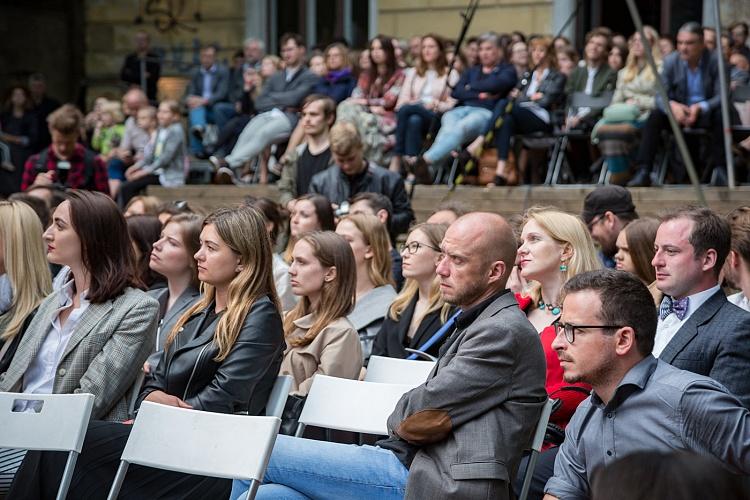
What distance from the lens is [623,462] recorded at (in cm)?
168

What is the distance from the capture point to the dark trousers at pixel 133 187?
38.0ft

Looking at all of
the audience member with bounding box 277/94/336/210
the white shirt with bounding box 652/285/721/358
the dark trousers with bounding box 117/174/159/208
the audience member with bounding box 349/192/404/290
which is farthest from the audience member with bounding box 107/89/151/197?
the white shirt with bounding box 652/285/721/358

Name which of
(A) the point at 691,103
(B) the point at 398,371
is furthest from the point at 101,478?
(A) the point at 691,103

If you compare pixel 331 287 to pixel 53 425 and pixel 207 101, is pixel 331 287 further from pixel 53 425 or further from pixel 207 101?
pixel 207 101

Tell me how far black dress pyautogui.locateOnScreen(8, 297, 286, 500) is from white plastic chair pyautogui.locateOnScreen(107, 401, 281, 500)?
10.5 inches

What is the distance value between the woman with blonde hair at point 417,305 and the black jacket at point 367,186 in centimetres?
196

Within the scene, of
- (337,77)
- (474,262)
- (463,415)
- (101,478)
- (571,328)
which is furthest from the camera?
(337,77)

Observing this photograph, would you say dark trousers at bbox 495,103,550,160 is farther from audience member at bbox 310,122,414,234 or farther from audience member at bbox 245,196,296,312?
audience member at bbox 245,196,296,312

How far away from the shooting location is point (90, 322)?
196 inches

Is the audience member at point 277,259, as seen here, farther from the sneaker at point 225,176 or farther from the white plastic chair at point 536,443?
the sneaker at point 225,176

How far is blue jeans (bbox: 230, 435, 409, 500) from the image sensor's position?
13.4 ft

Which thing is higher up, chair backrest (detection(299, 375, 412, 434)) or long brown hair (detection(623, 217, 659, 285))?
long brown hair (detection(623, 217, 659, 285))

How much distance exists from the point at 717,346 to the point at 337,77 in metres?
7.96

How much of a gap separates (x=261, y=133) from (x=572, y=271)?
23.2 ft
